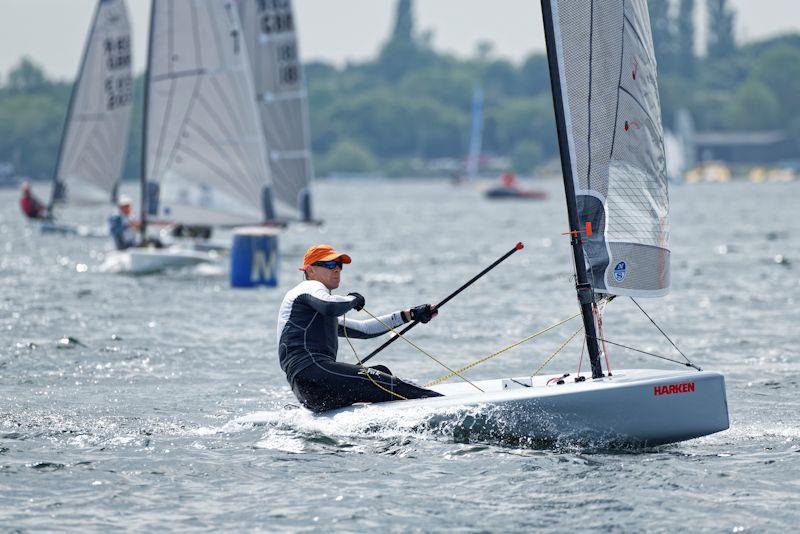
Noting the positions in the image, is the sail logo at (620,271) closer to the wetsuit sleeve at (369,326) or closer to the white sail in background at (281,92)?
the wetsuit sleeve at (369,326)

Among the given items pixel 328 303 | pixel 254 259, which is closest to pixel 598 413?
pixel 328 303

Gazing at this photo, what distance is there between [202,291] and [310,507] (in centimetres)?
1370

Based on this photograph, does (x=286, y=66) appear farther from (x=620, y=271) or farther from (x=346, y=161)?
(x=346, y=161)

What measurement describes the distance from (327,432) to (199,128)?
52.9 feet

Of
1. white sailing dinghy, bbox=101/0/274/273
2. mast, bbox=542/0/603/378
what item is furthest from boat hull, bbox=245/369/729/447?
white sailing dinghy, bbox=101/0/274/273

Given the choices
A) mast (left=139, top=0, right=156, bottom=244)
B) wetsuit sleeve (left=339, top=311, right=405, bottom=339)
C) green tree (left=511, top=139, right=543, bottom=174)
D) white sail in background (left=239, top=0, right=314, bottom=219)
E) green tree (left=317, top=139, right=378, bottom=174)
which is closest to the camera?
wetsuit sleeve (left=339, top=311, right=405, bottom=339)

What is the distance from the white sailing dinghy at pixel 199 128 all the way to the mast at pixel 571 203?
15.2m

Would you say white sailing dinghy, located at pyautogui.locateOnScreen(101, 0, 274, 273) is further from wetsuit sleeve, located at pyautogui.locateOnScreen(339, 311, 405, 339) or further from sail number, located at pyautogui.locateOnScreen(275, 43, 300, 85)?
wetsuit sleeve, located at pyautogui.locateOnScreen(339, 311, 405, 339)

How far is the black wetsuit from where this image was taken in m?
9.82

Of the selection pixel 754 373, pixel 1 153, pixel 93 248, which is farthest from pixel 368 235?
pixel 1 153

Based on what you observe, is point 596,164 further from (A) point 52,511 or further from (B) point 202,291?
(B) point 202,291

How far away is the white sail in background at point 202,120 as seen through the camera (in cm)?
2486

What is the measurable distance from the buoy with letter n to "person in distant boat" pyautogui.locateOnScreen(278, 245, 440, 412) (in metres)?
12.3

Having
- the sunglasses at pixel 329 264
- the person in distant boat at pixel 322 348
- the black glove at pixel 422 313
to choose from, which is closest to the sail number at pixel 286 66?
the person in distant boat at pixel 322 348
